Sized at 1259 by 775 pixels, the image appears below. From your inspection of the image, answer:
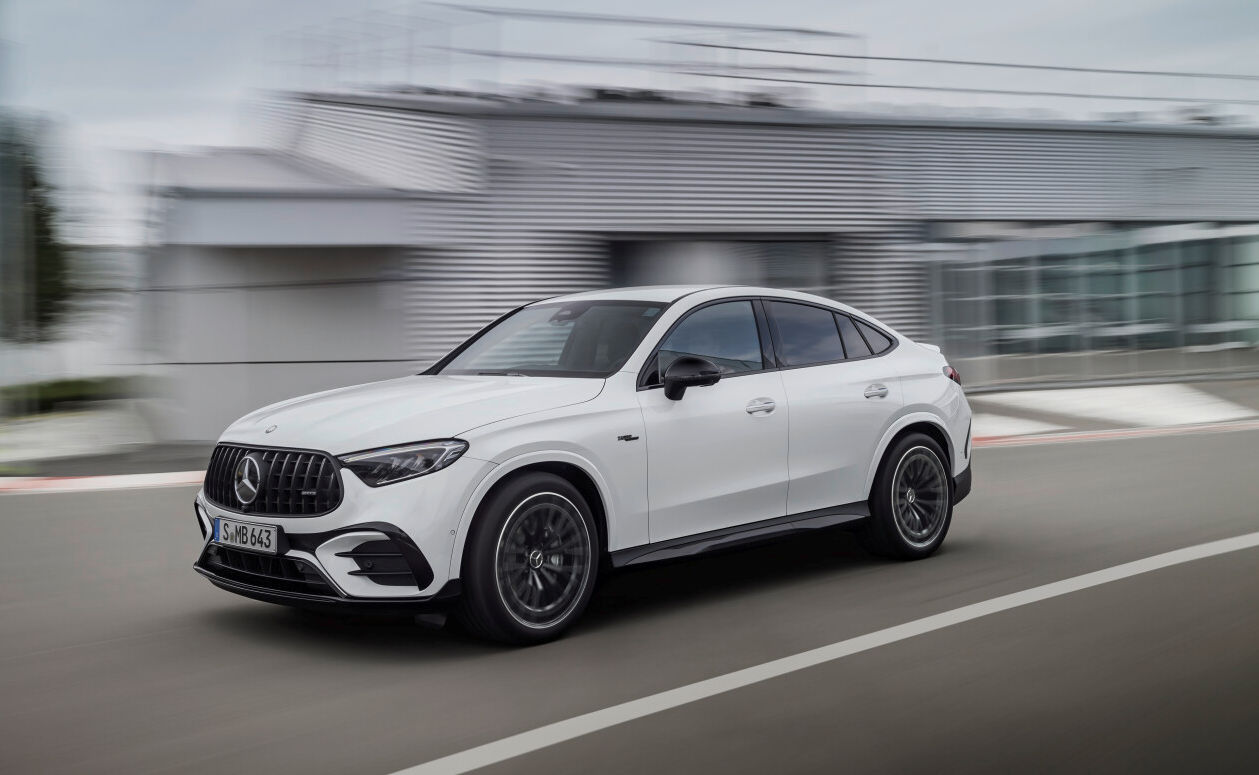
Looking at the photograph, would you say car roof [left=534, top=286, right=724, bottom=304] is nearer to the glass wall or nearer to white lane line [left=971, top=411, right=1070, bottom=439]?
Answer: white lane line [left=971, top=411, right=1070, bottom=439]

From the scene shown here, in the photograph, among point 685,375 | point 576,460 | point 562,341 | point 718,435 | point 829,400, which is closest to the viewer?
point 576,460

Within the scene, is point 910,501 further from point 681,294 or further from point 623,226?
point 623,226

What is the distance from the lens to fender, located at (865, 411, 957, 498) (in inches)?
292

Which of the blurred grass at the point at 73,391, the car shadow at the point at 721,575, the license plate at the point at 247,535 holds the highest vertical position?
the license plate at the point at 247,535

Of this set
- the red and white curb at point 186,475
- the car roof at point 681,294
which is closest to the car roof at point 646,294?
the car roof at point 681,294

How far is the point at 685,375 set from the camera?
6188 mm

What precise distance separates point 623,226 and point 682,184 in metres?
1.16

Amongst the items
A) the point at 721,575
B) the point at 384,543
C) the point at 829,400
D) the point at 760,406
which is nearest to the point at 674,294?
the point at 760,406

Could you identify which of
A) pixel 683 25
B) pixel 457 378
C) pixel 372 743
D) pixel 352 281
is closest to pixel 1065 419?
pixel 683 25

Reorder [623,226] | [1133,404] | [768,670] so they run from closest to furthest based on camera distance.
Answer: [768,670] → [623,226] → [1133,404]

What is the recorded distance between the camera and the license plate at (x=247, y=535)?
5520 millimetres

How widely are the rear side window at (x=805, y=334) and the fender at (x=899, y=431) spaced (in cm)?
53

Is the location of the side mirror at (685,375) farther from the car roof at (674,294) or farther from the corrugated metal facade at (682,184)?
the corrugated metal facade at (682,184)

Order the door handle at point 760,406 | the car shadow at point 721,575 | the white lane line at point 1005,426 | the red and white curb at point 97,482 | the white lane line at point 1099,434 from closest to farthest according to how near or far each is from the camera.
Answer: the car shadow at point 721,575
the door handle at point 760,406
the red and white curb at point 97,482
the white lane line at point 1099,434
the white lane line at point 1005,426
